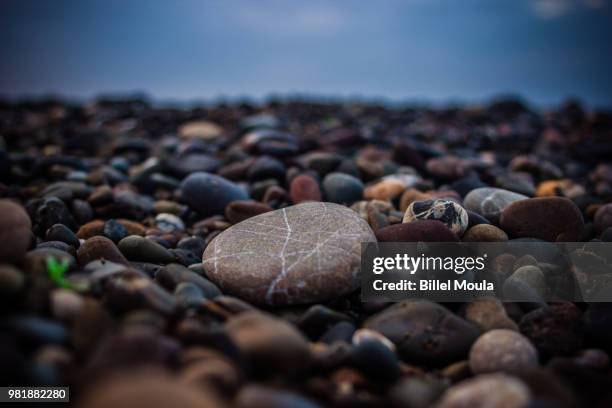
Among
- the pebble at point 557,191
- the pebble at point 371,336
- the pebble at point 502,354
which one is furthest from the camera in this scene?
the pebble at point 557,191

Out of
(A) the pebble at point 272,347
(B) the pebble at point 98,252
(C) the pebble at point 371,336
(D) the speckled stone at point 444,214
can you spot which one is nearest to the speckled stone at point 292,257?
(C) the pebble at point 371,336

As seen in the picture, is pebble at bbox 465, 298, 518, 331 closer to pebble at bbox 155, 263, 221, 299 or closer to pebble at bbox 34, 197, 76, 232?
pebble at bbox 155, 263, 221, 299

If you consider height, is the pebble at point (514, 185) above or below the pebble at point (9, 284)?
above

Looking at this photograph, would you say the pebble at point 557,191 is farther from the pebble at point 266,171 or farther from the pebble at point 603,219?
the pebble at point 266,171

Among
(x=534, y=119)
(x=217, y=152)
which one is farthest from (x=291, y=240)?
(x=534, y=119)

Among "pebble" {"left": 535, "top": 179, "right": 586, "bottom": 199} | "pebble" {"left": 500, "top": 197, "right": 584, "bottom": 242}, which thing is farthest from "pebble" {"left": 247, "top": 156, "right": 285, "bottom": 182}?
"pebble" {"left": 535, "top": 179, "right": 586, "bottom": 199}

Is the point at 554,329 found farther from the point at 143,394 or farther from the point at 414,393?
the point at 143,394

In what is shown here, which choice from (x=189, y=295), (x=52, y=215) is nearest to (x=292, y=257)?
(x=189, y=295)

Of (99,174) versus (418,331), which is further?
(99,174)

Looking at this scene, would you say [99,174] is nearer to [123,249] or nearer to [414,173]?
[123,249]
